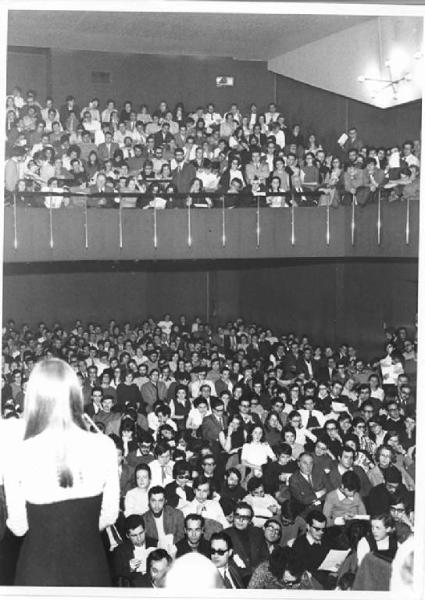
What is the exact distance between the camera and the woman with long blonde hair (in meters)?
3.41

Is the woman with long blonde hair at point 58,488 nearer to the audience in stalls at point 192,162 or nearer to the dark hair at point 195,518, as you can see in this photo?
the dark hair at point 195,518

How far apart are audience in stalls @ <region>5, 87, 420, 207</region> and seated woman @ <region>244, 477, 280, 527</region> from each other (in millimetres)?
4650

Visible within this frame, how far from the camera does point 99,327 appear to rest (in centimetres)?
1077

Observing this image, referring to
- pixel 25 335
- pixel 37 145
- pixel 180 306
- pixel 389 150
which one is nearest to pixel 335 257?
pixel 389 150

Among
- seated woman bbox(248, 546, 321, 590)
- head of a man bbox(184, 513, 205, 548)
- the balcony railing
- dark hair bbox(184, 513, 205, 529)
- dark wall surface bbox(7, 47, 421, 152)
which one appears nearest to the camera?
seated woman bbox(248, 546, 321, 590)

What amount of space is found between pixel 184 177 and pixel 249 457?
15.8ft

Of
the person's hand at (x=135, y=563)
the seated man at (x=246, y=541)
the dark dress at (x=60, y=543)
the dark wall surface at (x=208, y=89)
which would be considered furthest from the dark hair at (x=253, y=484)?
the dark wall surface at (x=208, y=89)

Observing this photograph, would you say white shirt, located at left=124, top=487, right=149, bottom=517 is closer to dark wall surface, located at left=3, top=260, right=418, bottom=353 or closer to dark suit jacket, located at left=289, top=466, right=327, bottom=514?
dark suit jacket, located at left=289, top=466, right=327, bottom=514

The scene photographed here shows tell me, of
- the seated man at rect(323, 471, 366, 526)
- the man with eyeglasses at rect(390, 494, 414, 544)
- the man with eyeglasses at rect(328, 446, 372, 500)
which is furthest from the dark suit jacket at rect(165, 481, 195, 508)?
the man with eyeglasses at rect(390, 494, 414, 544)

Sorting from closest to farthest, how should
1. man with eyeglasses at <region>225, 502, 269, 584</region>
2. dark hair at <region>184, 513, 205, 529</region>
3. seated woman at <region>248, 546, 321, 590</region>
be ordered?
seated woman at <region>248, 546, 321, 590</region>, man with eyeglasses at <region>225, 502, 269, 584</region>, dark hair at <region>184, 513, 205, 529</region>

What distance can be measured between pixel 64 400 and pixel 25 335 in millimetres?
4212

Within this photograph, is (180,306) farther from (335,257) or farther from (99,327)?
(335,257)

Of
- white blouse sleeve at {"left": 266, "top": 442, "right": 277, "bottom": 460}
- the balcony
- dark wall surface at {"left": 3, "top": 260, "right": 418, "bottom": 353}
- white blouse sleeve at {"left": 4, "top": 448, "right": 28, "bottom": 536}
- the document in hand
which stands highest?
the balcony

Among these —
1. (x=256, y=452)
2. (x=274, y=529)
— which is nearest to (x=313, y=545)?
(x=274, y=529)
